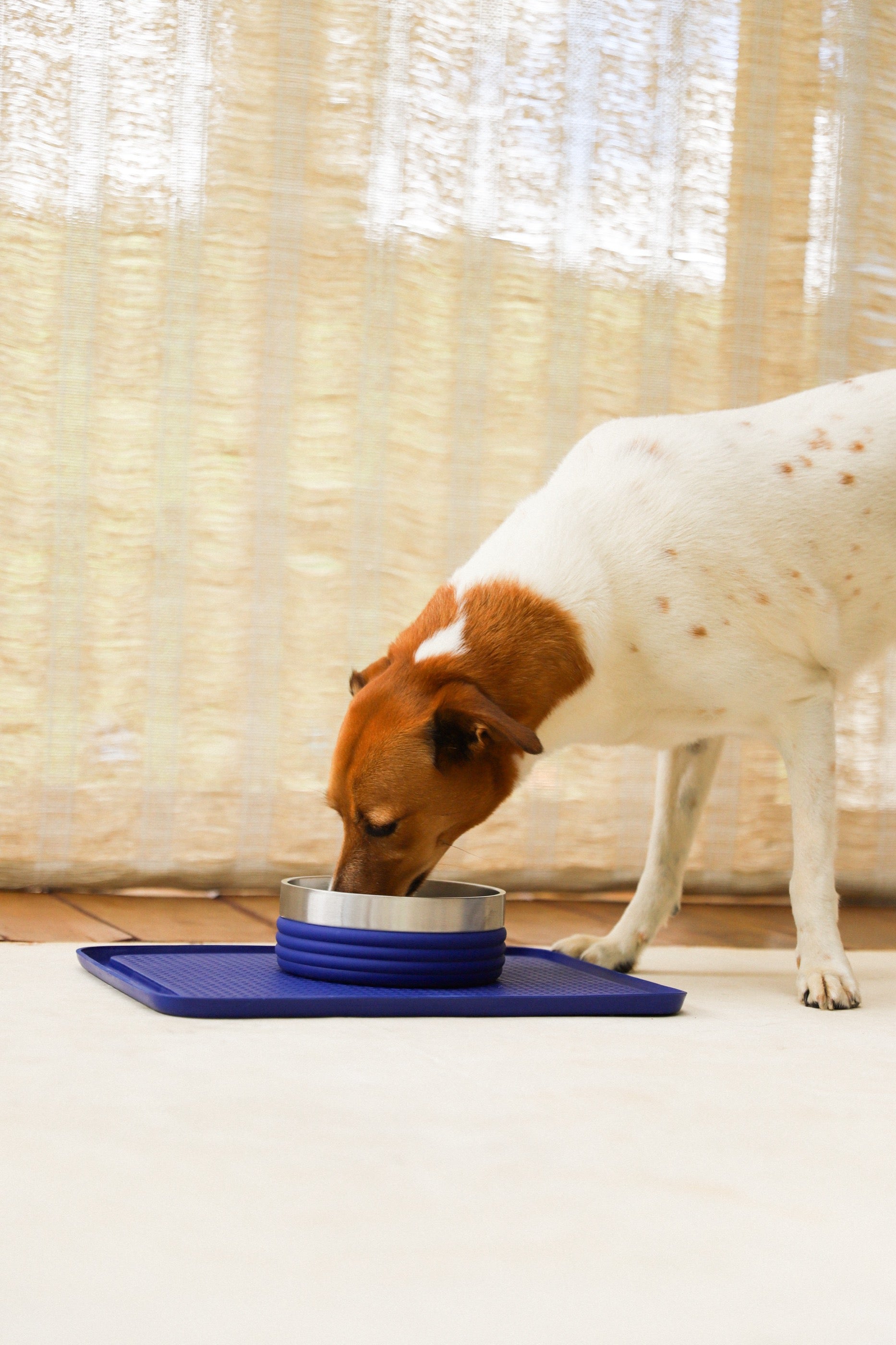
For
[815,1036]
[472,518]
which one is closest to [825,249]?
[472,518]

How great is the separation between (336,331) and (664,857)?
5.47 ft

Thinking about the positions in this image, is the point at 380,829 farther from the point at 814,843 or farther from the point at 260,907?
the point at 260,907

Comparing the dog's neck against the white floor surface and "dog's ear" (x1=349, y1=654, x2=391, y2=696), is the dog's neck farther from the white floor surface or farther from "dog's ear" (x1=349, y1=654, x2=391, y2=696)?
the white floor surface

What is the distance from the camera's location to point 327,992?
2.00 metres

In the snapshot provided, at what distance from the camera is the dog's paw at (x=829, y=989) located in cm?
218

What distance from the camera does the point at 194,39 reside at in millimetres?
3297

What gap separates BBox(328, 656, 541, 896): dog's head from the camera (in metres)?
2.10

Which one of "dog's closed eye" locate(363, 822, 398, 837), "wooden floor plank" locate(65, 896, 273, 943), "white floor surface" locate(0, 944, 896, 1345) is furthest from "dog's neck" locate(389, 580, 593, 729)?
"wooden floor plank" locate(65, 896, 273, 943)

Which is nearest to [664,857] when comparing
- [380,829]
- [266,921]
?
[380,829]

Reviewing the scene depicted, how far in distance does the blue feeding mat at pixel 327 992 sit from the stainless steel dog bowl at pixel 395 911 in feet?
0.32

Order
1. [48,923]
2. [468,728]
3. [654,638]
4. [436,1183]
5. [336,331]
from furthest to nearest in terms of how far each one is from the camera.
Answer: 1. [336,331]
2. [48,923]
3. [654,638]
4. [468,728]
5. [436,1183]

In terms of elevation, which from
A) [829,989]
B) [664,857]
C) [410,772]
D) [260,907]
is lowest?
[260,907]

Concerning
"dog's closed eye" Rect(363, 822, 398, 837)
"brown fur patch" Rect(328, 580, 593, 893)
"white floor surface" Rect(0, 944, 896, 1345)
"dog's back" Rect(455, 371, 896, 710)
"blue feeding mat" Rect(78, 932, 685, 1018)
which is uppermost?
"dog's back" Rect(455, 371, 896, 710)

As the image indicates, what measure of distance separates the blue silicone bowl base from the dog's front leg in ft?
0.82
